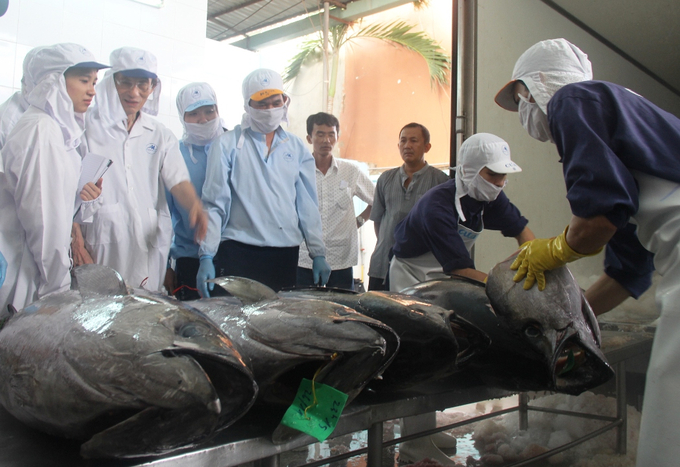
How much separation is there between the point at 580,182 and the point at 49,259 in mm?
2342

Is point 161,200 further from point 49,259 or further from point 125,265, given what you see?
point 49,259

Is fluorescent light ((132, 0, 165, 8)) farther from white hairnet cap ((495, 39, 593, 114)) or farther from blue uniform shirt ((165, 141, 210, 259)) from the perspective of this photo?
white hairnet cap ((495, 39, 593, 114))

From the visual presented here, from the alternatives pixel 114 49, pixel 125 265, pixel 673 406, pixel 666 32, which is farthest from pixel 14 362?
pixel 666 32

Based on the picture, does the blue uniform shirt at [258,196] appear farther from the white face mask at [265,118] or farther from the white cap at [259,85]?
the white cap at [259,85]

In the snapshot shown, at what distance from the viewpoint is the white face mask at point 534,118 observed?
2057 millimetres

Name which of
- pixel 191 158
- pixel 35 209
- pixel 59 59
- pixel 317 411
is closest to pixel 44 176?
pixel 35 209

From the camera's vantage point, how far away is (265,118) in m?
3.50

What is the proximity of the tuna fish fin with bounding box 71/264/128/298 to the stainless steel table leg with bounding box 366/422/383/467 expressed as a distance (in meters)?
1.01

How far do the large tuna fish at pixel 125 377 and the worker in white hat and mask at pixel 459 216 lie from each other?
6.51 ft

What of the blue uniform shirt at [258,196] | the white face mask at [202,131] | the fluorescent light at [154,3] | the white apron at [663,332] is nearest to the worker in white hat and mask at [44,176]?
the fluorescent light at [154,3]

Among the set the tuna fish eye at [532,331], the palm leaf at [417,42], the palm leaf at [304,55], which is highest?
the palm leaf at [417,42]

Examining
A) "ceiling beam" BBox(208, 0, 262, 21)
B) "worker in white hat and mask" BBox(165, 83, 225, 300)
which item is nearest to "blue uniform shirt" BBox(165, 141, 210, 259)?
"worker in white hat and mask" BBox(165, 83, 225, 300)

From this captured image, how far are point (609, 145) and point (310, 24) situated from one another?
5.82m

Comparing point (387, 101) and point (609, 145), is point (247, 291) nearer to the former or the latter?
point (609, 145)
